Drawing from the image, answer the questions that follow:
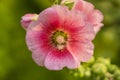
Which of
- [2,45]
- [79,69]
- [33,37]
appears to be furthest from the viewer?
[2,45]

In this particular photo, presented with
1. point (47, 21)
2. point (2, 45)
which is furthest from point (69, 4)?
point (2, 45)

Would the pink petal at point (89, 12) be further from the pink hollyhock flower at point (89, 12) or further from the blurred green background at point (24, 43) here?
the blurred green background at point (24, 43)

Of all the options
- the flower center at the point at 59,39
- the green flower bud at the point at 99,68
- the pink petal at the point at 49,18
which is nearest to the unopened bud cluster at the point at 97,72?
the green flower bud at the point at 99,68

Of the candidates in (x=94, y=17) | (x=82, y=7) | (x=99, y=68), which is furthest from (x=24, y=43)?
(x=82, y=7)

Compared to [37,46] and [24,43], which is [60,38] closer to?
[37,46]

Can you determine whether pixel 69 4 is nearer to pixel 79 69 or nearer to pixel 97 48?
pixel 79 69
